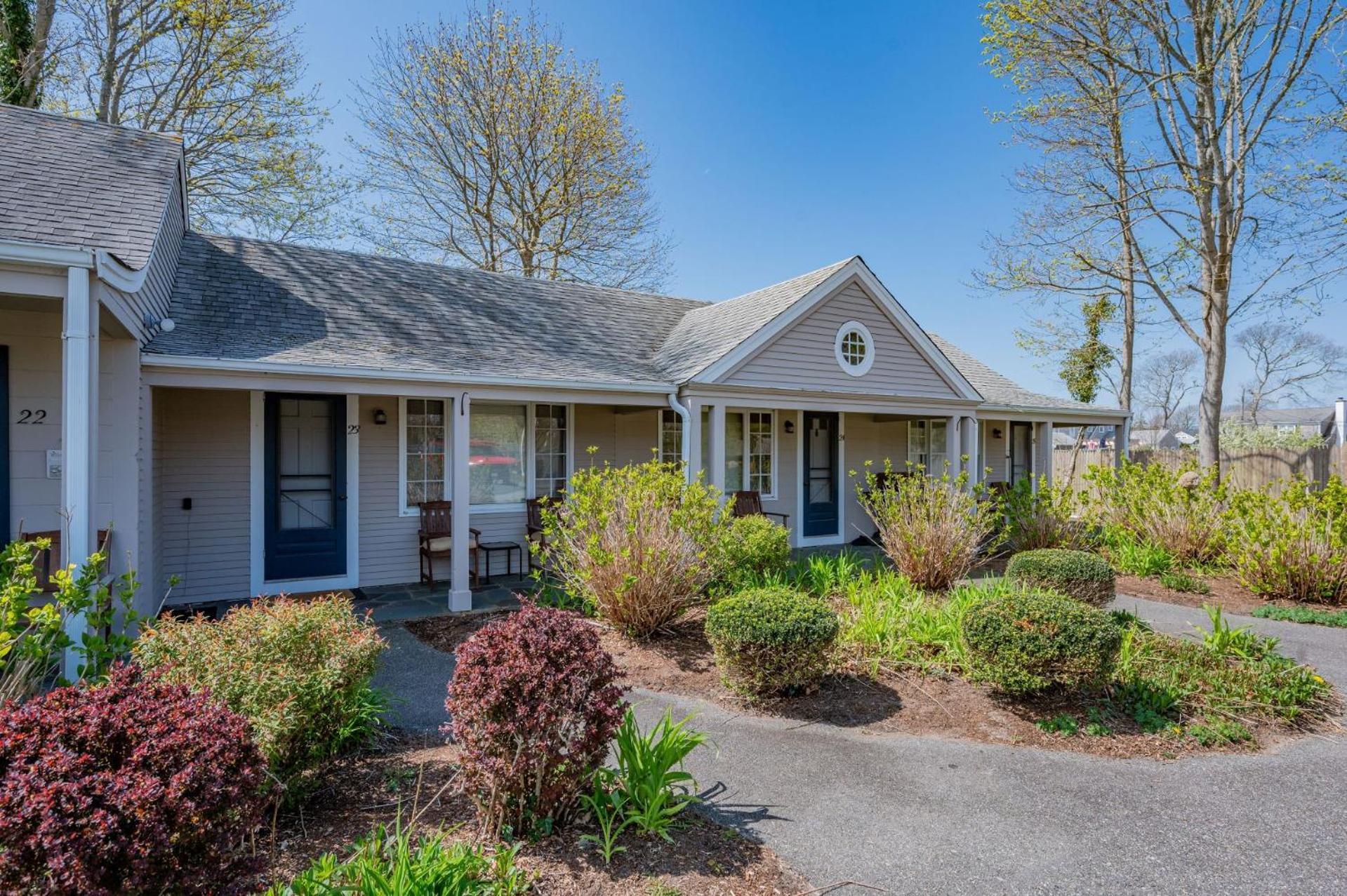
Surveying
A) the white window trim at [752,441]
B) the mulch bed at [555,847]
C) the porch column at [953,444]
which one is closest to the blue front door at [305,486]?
the white window trim at [752,441]

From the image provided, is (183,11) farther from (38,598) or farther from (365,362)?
(38,598)

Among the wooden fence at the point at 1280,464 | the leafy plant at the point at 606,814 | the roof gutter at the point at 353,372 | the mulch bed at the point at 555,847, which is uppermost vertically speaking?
the roof gutter at the point at 353,372

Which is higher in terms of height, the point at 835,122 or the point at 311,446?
the point at 835,122

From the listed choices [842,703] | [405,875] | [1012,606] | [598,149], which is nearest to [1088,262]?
[598,149]

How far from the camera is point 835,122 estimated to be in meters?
12.2

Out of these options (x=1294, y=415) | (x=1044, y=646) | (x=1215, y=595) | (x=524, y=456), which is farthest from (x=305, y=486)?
(x=1294, y=415)

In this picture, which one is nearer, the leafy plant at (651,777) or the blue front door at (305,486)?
the leafy plant at (651,777)

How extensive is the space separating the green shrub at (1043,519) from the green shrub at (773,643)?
18.1ft

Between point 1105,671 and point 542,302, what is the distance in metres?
8.90

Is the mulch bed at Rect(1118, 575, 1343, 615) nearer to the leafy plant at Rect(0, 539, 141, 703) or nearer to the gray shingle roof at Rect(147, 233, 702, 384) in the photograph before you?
the gray shingle roof at Rect(147, 233, 702, 384)

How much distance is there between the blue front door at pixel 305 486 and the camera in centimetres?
725

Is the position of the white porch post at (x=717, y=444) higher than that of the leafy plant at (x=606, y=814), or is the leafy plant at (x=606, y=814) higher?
the white porch post at (x=717, y=444)

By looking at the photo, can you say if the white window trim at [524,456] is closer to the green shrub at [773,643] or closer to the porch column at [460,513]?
the porch column at [460,513]

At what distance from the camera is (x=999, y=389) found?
12781mm
